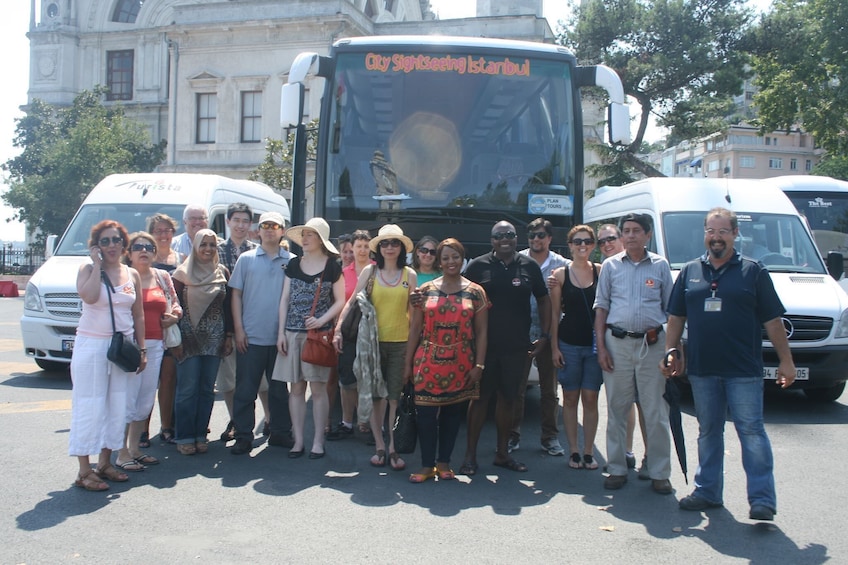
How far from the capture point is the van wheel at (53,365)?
11219 millimetres

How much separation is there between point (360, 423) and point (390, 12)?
4688 cm

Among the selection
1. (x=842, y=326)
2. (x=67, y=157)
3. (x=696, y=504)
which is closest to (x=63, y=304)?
(x=696, y=504)

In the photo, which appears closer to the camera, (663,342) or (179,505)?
(179,505)

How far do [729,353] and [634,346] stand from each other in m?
0.81

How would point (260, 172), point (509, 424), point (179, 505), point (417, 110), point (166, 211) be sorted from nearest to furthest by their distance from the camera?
point (179, 505)
point (509, 424)
point (417, 110)
point (166, 211)
point (260, 172)

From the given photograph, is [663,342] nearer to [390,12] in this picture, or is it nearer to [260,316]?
[260,316]

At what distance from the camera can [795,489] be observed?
245 inches

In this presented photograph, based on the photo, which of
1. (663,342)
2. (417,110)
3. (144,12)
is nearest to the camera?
(663,342)

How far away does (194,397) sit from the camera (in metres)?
6.92

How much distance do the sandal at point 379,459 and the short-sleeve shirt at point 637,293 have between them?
2.04 m

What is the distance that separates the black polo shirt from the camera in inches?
254

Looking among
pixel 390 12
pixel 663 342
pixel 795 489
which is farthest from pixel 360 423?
pixel 390 12

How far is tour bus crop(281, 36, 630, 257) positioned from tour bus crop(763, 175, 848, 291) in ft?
32.8

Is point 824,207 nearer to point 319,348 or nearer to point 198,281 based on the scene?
point 319,348
